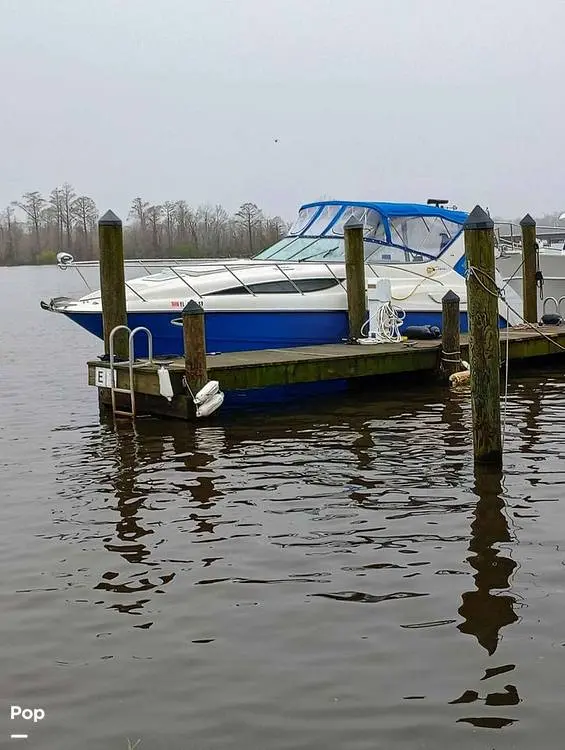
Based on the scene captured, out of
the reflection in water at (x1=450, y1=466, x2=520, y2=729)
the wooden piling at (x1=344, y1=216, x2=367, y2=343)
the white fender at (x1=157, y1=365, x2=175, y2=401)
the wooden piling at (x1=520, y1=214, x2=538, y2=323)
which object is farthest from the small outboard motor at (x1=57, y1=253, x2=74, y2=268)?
the reflection in water at (x1=450, y1=466, x2=520, y2=729)

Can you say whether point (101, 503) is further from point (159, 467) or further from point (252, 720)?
point (252, 720)

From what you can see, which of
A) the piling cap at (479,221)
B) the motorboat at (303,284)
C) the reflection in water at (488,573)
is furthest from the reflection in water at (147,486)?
the piling cap at (479,221)

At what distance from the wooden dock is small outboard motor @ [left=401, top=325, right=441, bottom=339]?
16 cm

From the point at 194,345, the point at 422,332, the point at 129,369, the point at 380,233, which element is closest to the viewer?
the point at 194,345

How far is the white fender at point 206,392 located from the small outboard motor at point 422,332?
4551mm

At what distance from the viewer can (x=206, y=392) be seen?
11.0 meters

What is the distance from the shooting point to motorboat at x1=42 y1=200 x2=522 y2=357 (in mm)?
13016

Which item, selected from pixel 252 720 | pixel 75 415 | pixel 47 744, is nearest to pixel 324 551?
pixel 252 720

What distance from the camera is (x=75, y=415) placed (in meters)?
12.7

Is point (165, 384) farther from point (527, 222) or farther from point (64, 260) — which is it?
point (527, 222)

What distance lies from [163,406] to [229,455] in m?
2.13

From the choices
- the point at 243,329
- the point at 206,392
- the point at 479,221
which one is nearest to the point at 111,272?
the point at 206,392

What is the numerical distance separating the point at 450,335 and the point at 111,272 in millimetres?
5052

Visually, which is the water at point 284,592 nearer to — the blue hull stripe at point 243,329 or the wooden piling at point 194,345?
the wooden piling at point 194,345
